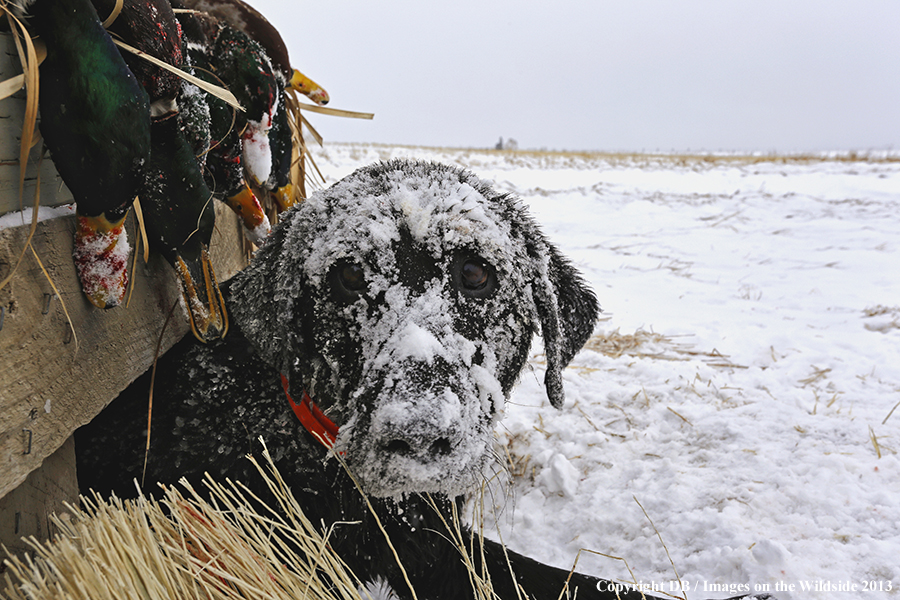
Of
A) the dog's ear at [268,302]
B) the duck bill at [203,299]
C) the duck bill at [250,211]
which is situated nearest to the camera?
the dog's ear at [268,302]

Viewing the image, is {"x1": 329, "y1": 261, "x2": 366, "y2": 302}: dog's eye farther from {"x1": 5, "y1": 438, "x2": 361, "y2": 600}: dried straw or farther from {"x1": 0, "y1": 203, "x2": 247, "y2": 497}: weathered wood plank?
{"x1": 0, "y1": 203, "x2": 247, "y2": 497}: weathered wood plank

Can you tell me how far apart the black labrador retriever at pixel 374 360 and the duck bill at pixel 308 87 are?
4.96ft

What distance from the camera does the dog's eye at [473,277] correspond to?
180 centimetres

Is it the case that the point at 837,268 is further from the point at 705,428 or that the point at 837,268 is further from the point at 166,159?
the point at 166,159

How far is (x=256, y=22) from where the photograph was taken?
8.56 ft

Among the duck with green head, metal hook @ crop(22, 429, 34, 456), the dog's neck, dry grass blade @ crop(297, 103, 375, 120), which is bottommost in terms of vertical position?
the dog's neck

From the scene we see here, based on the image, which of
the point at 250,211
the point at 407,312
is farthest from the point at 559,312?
the point at 250,211

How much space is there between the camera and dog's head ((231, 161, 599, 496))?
4.76ft

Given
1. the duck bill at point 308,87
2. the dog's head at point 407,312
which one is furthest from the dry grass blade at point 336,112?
the dog's head at point 407,312

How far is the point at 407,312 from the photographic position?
1.66m

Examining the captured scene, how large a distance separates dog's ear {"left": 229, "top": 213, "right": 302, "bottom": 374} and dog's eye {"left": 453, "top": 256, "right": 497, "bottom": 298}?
61 centimetres

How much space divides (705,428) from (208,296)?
2.66 meters

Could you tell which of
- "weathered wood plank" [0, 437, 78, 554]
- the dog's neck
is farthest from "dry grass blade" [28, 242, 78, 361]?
the dog's neck

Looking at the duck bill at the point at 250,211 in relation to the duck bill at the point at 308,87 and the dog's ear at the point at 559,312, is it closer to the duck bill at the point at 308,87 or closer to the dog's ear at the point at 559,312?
the duck bill at the point at 308,87
